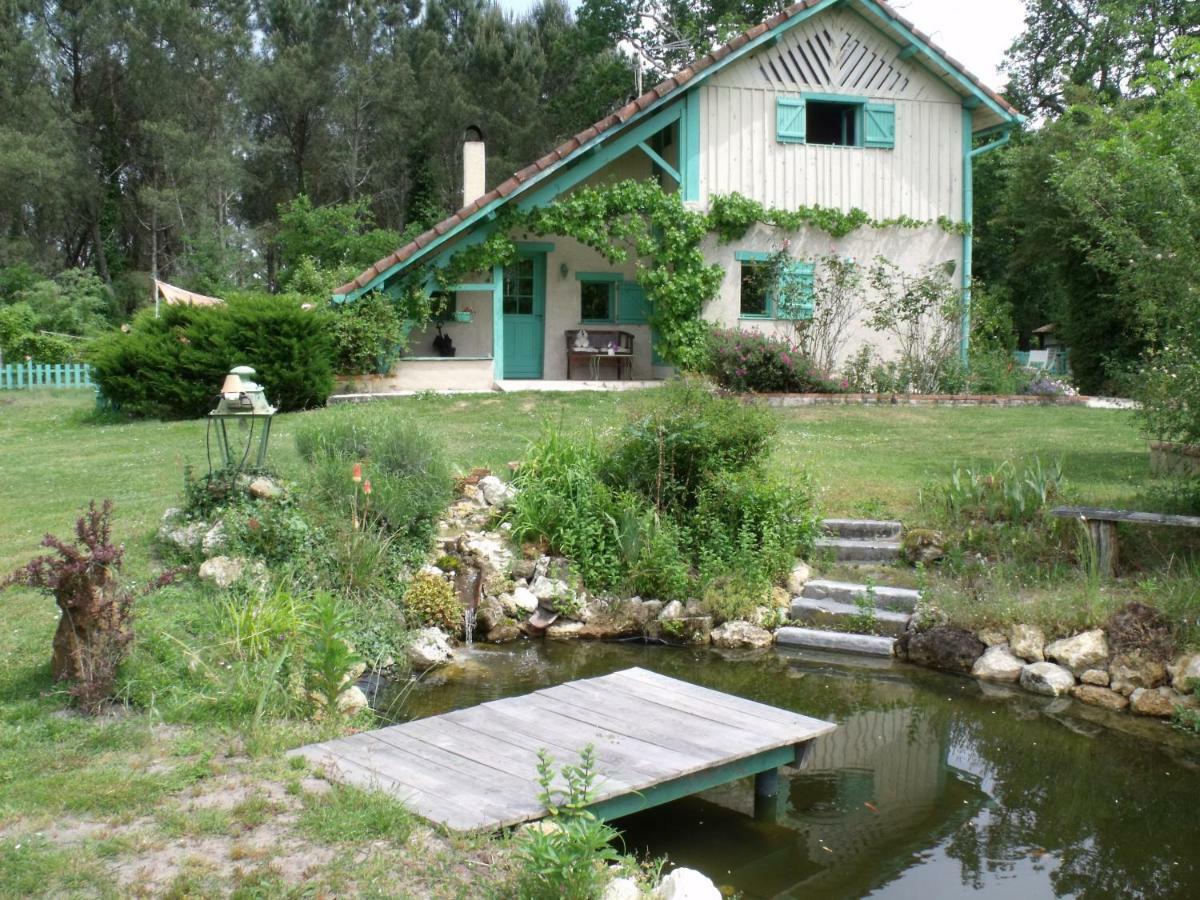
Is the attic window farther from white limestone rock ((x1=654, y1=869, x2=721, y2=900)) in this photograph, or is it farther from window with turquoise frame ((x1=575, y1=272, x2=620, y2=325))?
white limestone rock ((x1=654, y1=869, x2=721, y2=900))

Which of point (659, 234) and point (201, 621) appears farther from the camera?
point (659, 234)

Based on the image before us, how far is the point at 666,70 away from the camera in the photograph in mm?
29891

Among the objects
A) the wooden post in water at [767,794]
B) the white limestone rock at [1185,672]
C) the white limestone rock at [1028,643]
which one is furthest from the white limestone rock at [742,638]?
the wooden post in water at [767,794]

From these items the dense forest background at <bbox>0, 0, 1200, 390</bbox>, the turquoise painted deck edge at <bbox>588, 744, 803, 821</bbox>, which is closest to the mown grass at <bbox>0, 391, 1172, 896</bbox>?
the turquoise painted deck edge at <bbox>588, 744, 803, 821</bbox>

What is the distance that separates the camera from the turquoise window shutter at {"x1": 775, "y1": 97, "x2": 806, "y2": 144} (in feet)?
57.4

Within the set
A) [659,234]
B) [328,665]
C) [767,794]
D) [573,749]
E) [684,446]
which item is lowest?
[767,794]

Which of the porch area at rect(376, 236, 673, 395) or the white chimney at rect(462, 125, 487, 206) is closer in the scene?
the porch area at rect(376, 236, 673, 395)

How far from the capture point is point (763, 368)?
15.9 m

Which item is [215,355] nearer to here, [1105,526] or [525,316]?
[525,316]

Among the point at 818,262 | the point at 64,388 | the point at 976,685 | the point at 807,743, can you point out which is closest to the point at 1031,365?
the point at 818,262

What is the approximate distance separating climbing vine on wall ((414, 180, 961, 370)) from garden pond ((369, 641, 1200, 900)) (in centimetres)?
971

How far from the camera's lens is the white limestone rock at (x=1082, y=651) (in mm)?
7176

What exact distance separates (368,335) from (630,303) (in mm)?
4940

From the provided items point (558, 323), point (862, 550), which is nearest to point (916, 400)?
point (558, 323)
